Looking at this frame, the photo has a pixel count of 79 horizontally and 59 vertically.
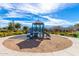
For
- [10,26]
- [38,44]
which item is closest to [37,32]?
[38,44]

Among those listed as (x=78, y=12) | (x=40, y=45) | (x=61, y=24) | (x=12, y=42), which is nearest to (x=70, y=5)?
(x=78, y=12)

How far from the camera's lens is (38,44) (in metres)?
2.23

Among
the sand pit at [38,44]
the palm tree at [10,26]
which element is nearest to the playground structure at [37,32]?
Result: the sand pit at [38,44]

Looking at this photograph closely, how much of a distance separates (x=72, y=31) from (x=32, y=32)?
550 millimetres

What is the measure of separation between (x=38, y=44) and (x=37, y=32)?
164mm

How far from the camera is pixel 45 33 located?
2238 millimetres

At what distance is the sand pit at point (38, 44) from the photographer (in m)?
2.20

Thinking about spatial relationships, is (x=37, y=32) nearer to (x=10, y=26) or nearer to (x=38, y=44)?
(x=38, y=44)

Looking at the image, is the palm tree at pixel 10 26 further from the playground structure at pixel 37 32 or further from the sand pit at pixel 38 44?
the playground structure at pixel 37 32

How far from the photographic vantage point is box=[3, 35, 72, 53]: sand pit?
7.22ft

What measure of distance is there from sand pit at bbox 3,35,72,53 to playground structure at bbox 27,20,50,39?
6 centimetres

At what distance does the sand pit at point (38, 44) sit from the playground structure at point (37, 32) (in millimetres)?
57

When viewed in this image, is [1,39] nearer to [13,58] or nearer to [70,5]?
[13,58]

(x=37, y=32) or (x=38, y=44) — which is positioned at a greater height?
(x=37, y=32)
